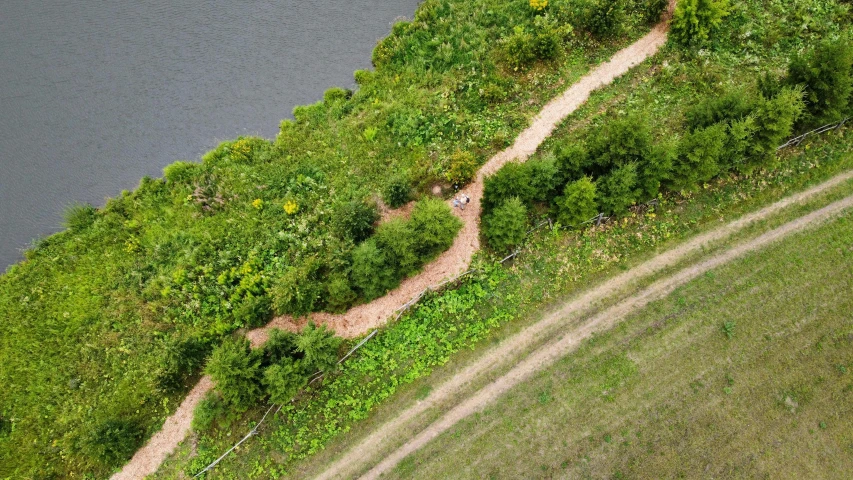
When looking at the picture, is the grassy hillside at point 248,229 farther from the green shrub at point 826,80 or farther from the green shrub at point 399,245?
the green shrub at point 826,80

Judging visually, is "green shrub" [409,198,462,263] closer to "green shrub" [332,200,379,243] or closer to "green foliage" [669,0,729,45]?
"green shrub" [332,200,379,243]

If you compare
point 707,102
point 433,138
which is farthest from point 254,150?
point 707,102

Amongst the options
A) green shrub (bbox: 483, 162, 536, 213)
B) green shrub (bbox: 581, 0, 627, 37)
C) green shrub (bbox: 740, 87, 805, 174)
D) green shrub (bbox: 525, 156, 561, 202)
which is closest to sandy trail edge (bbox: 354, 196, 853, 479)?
green shrub (bbox: 740, 87, 805, 174)

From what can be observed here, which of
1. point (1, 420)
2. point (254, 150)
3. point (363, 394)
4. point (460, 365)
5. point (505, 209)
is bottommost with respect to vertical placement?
point (460, 365)

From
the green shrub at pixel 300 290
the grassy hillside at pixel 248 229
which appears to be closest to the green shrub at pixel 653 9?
the grassy hillside at pixel 248 229

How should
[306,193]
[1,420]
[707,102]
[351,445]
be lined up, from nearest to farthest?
[351,445] < [1,420] < [707,102] < [306,193]

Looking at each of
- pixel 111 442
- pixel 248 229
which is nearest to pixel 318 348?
pixel 248 229

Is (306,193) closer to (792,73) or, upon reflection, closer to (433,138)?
(433,138)

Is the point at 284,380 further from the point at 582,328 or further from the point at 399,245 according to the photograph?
the point at 582,328
